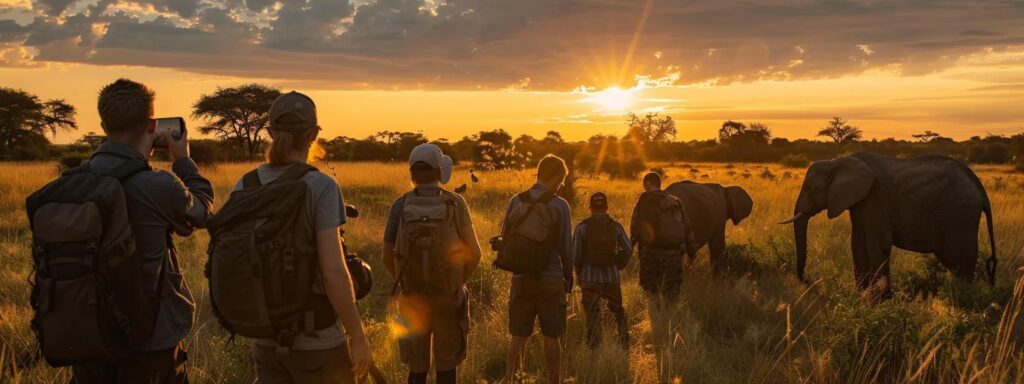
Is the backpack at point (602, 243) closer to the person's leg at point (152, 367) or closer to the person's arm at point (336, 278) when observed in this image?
the person's arm at point (336, 278)

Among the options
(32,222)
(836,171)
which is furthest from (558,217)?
(836,171)

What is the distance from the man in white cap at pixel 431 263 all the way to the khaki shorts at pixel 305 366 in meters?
1.17

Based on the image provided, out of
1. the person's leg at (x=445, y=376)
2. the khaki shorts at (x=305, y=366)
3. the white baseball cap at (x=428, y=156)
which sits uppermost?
the white baseball cap at (x=428, y=156)

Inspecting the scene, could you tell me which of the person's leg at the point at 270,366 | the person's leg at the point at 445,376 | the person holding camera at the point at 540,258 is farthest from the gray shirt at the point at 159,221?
the person holding camera at the point at 540,258

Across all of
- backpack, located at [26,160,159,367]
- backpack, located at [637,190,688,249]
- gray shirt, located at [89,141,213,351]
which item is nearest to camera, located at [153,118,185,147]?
gray shirt, located at [89,141,213,351]

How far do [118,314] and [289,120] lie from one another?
1.06 metres

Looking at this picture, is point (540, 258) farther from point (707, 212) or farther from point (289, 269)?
point (707, 212)

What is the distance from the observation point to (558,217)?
4871 mm

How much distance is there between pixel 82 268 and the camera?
105 inches

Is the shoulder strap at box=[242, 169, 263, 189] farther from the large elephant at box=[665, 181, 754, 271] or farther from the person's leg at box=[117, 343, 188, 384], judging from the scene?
the large elephant at box=[665, 181, 754, 271]

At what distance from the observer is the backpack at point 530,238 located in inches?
188

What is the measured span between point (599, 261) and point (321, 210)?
3.69 m

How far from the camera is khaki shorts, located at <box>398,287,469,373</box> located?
4.17 metres

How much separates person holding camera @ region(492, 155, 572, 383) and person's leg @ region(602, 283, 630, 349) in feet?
3.55
